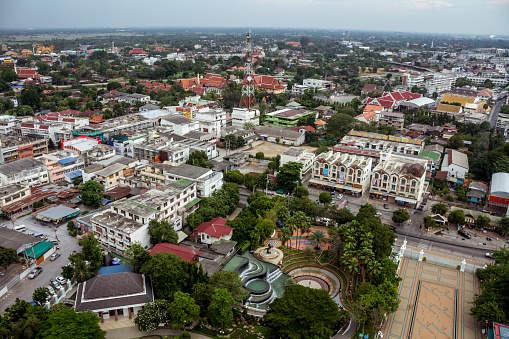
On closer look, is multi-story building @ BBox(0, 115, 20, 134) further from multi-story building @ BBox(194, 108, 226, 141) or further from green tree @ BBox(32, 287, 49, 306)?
green tree @ BBox(32, 287, 49, 306)

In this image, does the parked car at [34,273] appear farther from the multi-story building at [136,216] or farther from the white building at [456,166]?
the white building at [456,166]

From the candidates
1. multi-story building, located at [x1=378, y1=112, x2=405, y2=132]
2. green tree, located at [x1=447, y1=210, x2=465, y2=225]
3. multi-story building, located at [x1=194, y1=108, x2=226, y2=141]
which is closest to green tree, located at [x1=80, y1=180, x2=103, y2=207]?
multi-story building, located at [x1=194, y1=108, x2=226, y2=141]

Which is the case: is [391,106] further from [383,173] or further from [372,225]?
[372,225]

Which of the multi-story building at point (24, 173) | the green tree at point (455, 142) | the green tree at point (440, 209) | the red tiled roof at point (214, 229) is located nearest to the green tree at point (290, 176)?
the red tiled roof at point (214, 229)

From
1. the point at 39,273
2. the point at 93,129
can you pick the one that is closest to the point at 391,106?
the point at 93,129

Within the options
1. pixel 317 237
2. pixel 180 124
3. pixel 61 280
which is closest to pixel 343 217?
pixel 317 237
